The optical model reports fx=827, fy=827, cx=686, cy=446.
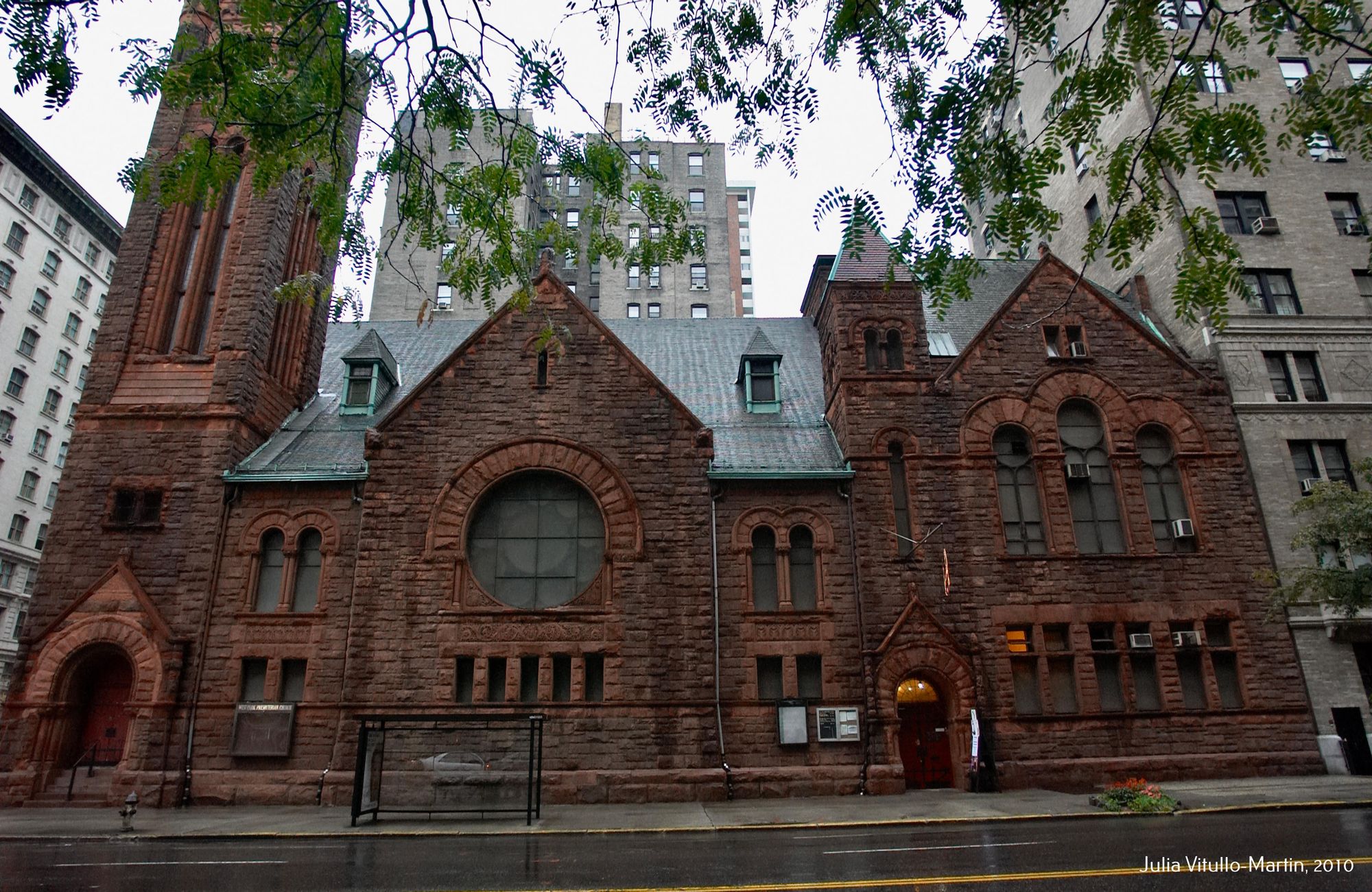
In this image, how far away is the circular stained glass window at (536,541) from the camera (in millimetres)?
21266

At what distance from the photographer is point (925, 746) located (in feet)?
68.4

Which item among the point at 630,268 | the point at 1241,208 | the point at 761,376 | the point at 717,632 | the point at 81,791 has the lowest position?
the point at 81,791

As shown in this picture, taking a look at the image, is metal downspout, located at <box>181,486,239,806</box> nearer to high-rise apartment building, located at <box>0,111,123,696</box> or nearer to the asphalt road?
the asphalt road

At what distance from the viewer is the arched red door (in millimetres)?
20312

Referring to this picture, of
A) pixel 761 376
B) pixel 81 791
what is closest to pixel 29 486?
pixel 81 791

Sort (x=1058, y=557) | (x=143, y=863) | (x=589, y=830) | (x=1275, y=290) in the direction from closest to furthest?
(x=143, y=863), (x=589, y=830), (x=1058, y=557), (x=1275, y=290)

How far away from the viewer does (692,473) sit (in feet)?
71.6

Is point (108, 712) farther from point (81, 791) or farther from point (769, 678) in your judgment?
point (769, 678)

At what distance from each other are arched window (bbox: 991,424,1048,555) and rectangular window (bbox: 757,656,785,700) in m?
7.02

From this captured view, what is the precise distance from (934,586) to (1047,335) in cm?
852

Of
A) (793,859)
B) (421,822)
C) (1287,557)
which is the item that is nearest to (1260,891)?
(793,859)

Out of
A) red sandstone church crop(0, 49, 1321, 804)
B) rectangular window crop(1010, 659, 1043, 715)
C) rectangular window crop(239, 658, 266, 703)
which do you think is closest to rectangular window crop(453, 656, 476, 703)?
red sandstone church crop(0, 49, 1321, 804)

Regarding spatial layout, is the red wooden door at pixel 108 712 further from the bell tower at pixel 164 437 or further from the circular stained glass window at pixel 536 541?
the circular stained glass window at pixel 536 541

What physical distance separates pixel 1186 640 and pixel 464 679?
1835 centimetres
